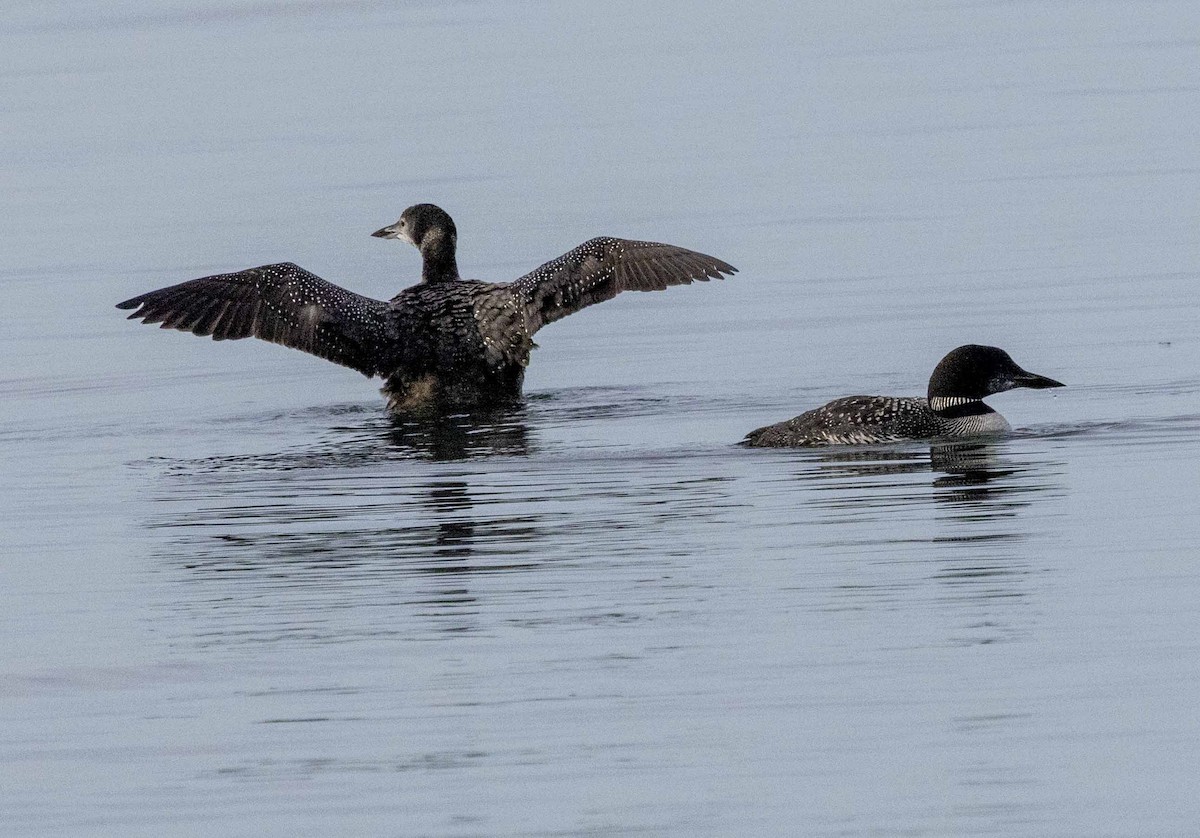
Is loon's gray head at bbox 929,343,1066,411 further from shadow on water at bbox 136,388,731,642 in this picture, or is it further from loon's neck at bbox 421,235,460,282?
loon's neck at bbox 421,235,460,282

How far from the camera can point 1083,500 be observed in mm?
10492

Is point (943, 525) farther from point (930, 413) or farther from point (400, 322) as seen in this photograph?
point (400, 322)

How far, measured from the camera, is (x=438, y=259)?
1574 centimetres

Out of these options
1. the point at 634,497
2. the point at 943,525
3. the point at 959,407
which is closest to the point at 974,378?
the point at 959,407

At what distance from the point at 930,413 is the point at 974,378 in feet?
0.89

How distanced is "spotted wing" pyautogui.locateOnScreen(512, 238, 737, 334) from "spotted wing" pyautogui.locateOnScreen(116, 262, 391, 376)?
1.00m

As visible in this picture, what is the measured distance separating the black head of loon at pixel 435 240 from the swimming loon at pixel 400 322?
13.2 inches

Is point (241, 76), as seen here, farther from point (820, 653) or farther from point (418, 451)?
point (820, 653)

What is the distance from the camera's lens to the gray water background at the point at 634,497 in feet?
22.9

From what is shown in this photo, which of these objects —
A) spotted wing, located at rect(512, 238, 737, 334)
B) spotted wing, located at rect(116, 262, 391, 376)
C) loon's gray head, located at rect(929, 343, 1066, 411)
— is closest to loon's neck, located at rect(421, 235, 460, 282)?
spotted wing, located at rect(512, 238, 737, 334)

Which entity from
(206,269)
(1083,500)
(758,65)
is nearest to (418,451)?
(1083,500)

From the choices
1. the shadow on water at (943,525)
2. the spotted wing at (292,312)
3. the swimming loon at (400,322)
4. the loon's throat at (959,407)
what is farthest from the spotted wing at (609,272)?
the shadow on water at (943,525)

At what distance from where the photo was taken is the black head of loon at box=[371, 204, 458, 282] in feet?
51.5

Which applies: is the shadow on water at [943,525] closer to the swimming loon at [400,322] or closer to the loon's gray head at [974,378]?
the loon's gray head at [974,378]
